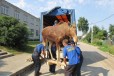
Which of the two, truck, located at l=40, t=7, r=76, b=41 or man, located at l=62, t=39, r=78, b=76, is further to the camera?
truck, located at l=40, t=7, r=76, b=41

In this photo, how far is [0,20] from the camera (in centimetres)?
2234

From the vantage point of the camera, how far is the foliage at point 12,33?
70.5ft

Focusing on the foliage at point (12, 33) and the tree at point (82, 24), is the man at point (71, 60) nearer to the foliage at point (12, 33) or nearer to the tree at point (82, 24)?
the foliage at point (12, 33)

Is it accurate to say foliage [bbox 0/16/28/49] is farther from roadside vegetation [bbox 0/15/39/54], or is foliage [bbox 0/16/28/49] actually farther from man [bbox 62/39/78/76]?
man [bbox 62/39/78/76]

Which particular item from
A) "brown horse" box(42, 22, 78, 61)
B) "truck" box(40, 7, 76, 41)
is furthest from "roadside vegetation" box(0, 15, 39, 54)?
"brown horse" box(42, 22, 78, 61)

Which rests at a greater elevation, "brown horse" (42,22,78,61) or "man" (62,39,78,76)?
"brown horse" (42,22,78,61)

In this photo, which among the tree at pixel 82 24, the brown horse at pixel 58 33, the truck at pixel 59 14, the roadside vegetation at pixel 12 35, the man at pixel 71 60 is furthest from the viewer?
the tree at pixel 82 24

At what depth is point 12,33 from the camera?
21.5 m

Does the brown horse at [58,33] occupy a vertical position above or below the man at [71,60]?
above

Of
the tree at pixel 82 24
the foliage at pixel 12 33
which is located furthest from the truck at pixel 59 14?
the tree at pixel 82 24

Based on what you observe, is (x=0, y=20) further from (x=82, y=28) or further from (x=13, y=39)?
(x=82, y=28)

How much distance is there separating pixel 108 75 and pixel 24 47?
43.6ft

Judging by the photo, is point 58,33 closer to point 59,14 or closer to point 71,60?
point 71,60

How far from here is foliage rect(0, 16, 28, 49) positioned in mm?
21484
